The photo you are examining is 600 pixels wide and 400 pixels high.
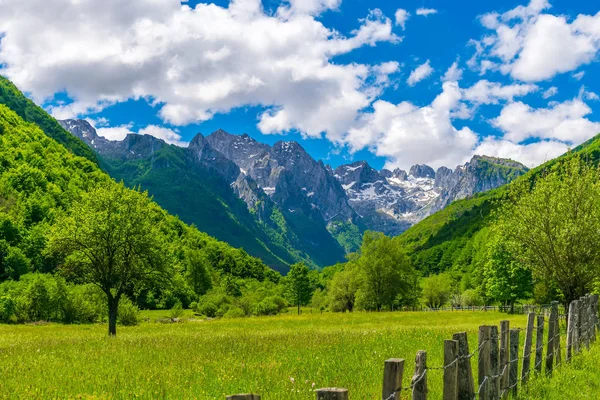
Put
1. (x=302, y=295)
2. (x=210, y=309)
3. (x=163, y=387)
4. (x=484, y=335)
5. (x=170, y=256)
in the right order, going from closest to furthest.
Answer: (x=484, y=335) → (x=163, y=387) → (x=170, y=256) → (x=210, y=309) → (x=302, y=295)

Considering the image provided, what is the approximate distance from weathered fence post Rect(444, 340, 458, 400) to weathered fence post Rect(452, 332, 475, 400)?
30cm

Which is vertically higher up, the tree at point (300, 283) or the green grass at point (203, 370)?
the green grass at point (203, 370)

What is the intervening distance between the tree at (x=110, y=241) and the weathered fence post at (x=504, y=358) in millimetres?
26041

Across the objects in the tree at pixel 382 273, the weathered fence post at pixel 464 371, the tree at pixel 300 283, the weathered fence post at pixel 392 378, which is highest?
the weathered fence post at pixel 392 378

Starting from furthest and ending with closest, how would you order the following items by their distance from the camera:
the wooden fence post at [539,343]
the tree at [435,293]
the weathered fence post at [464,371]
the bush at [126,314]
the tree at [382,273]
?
the tree at [435,293]
the tree at [382,273]
the bush at [126,314]
the wooden fence post at [539,343]
the weathered fence post at [464,371]

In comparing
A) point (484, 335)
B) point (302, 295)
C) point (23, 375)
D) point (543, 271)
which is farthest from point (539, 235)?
point (302, 295)

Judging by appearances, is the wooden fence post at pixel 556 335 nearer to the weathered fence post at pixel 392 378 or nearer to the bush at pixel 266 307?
the weathered fence post at pixel 392 378

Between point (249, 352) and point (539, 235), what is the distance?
22.3 m

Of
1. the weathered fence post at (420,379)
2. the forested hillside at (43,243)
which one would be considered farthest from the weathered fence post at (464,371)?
the forested hillside at (43,243)

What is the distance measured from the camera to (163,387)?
11125mm

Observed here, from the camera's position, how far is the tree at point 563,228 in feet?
94.3

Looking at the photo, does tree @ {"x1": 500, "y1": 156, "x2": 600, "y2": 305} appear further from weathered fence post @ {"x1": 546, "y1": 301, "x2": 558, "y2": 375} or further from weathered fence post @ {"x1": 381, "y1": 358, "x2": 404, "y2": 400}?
weathered fence post @ {"x1": 381, "y1": 358, "x2": 404, "y2": 400}

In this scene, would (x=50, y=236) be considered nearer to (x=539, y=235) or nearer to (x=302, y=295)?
(x=539, y=235)

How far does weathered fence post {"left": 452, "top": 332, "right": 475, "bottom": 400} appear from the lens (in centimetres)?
763
